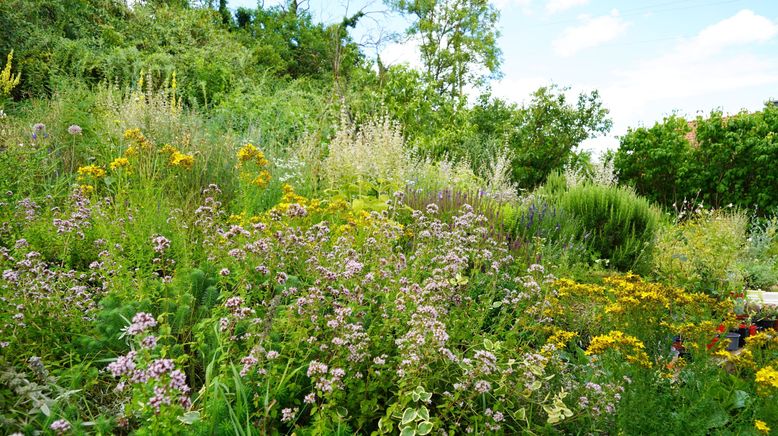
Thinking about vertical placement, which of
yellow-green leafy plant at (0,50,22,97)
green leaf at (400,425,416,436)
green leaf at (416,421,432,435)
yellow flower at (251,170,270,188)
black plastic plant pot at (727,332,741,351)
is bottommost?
black plastic plant pot at (727,332,741,351)

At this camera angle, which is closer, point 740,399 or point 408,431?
point 408,431

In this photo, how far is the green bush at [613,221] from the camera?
24.8ft

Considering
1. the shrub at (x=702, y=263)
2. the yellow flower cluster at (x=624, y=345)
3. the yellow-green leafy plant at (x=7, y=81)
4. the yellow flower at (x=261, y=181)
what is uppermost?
the yellow-green leafy plant at (x=7, y=81)

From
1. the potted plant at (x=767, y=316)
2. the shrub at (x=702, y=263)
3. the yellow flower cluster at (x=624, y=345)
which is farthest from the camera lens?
the shrub at (x=702, y=263)

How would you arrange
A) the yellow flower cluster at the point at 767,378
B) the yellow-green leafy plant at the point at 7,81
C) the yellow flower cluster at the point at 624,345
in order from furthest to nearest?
the yellow-green leafy plant at the point at 7,81 → the yellow flower cluster at the point at 624,345 → the yellow flower cluster at the point at 767,378

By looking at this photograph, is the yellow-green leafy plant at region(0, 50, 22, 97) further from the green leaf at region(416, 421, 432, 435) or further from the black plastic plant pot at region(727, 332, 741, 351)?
the black plastic plant pot at region(727, 332, 741, 351)

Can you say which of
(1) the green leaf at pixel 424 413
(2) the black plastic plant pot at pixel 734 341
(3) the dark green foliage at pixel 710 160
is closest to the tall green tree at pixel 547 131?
(3) the dark green foliage at pixel 710 160

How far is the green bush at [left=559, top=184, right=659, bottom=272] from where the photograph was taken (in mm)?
7570

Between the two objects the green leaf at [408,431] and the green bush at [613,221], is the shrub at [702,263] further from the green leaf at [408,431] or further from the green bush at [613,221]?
the green leaf at [408,431]

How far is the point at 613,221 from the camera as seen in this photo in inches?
302

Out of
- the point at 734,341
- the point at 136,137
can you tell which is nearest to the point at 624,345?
the point at 734,341

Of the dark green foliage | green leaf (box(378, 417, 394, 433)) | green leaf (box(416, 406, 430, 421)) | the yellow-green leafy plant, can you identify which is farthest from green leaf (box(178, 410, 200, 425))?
the dark green foliage

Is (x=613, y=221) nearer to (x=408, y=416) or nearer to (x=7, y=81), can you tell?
(x=408, y=416)

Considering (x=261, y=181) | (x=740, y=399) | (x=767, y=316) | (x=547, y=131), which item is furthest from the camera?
(x=547, y=131)
